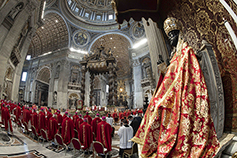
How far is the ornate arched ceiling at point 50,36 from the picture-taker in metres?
20.0

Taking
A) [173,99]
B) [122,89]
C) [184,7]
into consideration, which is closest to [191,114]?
[173,99]

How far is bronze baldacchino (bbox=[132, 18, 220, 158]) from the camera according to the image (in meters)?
0.94

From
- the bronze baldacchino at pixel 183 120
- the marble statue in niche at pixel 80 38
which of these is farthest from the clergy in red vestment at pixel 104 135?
the marble statue in niche at pixel 80 38

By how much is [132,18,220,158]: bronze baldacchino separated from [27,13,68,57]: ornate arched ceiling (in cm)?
2329

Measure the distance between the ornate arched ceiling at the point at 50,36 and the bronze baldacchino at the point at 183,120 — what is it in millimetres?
23290

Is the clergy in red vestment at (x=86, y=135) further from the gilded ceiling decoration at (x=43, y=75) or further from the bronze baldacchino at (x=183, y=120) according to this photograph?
the gilded ceiling decoration at (x=43, y=75)

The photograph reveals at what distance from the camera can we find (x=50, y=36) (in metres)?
22.0

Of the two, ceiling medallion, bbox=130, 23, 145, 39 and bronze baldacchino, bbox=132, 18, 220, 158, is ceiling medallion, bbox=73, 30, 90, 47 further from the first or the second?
bronze baldacchino, bbox=132, 18, 220, 158

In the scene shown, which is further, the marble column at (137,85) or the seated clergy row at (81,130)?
the marble column at (137,85)

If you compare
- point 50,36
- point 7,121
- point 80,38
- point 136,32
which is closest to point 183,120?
point 7,121

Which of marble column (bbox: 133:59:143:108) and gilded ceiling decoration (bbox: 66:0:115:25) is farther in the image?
gilded ceiling decoration (bbox: 66:0:115:25)

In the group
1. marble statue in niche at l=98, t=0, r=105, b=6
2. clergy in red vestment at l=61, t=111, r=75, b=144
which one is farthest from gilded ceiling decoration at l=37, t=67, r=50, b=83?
clergy in red vestment at l=61, t=111, r=75, b=144

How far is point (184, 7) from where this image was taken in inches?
88.8

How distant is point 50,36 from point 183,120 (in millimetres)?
26561
